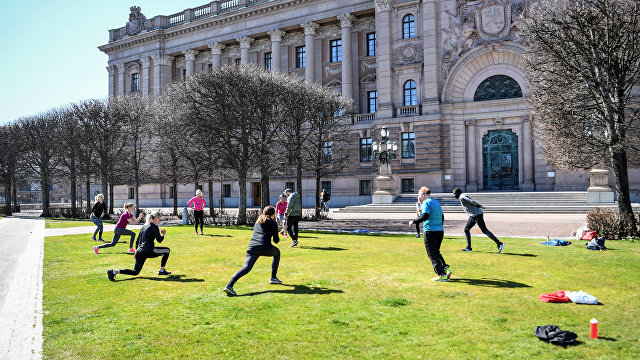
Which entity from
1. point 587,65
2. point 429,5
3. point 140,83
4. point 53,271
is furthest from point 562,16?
point 140,83

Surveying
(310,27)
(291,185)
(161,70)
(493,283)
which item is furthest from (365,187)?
(493,283)

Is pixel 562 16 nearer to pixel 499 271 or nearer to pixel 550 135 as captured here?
pixel 550 135

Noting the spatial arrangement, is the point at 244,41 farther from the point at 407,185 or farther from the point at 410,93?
the point at 407,185

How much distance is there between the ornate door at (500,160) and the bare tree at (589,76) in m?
22.0

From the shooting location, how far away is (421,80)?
145 ft

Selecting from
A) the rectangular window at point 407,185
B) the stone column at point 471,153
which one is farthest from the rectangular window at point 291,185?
the stone column at point 471,153

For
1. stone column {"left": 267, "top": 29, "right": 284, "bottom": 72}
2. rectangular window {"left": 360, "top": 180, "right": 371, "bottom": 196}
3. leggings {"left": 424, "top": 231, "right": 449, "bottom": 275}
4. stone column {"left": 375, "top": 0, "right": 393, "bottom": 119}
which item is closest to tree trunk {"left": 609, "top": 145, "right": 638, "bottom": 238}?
leggings {"left": 424, "top": 231, "right": 449, "bottom": 275}

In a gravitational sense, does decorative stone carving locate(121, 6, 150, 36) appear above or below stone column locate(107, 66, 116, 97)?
above

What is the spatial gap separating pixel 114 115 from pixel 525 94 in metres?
35.4

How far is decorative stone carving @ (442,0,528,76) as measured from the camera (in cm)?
4022

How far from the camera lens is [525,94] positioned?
40.3m

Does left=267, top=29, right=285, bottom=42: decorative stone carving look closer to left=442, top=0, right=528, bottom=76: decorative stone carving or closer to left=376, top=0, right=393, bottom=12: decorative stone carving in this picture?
left=376, top=0, right=393, bottom=12: decorative stone carving

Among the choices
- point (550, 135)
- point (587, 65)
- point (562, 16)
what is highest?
point (562, 16)

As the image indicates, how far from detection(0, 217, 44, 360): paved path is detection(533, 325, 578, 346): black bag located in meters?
6.35
